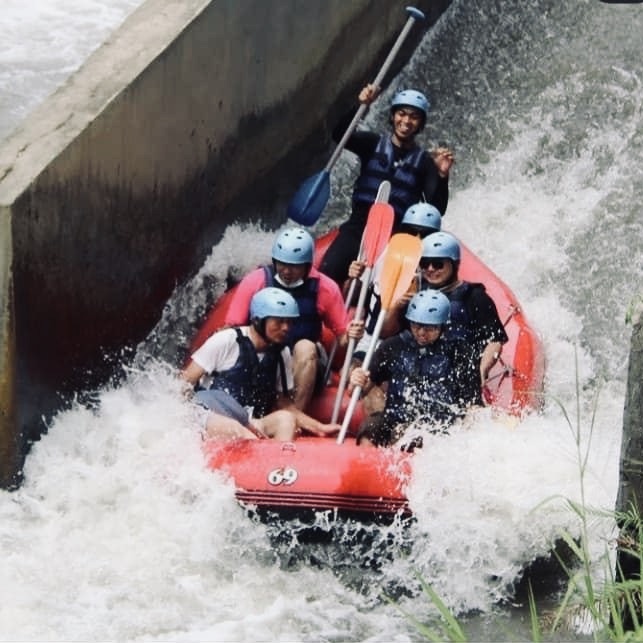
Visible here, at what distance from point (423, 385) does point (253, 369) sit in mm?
726

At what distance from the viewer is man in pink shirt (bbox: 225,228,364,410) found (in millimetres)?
6965

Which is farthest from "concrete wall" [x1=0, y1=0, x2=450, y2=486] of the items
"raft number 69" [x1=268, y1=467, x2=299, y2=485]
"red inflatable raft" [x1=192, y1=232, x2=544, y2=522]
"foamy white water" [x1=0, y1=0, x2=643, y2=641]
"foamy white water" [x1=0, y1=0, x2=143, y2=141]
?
"foamy white water" [x1=0, y1=0, x2=143, y2=141]

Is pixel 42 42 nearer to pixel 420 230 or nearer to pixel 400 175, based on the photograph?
pixel 400 175

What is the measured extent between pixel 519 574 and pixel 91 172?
8.05 feet

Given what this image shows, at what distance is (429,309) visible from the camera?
21.5 ft

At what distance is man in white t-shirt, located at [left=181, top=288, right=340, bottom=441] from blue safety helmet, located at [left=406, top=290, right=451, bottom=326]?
504 millimetres

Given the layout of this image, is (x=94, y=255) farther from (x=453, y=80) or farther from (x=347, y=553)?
(x=453, y=80)

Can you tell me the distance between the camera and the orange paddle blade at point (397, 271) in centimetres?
702

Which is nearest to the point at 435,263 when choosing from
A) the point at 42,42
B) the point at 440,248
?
the point at 440,248

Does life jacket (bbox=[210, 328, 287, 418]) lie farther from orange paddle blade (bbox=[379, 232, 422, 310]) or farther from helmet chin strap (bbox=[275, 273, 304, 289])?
orange paddle blade (bbox=[379, 232, 422, 310])

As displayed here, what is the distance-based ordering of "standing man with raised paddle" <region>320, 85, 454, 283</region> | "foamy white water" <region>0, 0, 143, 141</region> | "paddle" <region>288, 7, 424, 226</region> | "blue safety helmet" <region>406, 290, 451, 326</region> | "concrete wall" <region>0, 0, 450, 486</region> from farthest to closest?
"foamy white water" <region>0, 0, 143, 141</region>
"paddle" <region>288, 7, 424, 226</region>
"standing man with raised paddle" <region>320, 85, 454, 283</region>
"blue safety helmet" <region>406, 290, 451, 326</region>
"concrete wall" <region>0, 0, 450, 486</region>

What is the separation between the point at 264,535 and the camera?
244 inches

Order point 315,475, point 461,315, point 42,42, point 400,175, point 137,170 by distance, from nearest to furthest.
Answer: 1. point 315,475
2. point 461,315
3. point 137,170
4. point 400,175
5. point 42,42

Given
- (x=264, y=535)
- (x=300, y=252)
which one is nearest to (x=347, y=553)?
(x=264, y=535)
